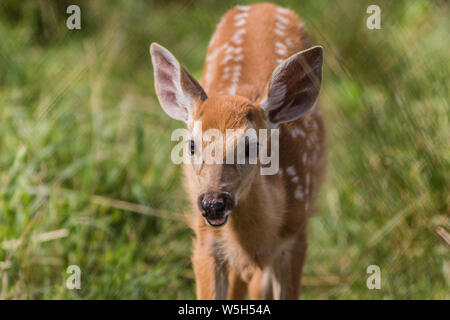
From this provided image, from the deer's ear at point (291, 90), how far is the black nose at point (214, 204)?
23.3 inches

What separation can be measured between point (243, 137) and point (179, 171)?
1651 millimetres

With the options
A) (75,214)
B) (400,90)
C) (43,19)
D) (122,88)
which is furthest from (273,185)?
(43,19)

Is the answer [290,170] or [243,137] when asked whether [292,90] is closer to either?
[243,137]

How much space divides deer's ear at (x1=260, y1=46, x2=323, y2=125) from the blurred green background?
0.40ft

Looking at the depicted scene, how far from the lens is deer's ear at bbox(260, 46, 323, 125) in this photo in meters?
3.20

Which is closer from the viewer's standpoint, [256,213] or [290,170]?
[256,213]

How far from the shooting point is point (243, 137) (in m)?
3.08

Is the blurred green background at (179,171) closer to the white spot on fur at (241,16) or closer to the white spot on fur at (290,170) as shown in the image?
the white spot on fur at (241,16)

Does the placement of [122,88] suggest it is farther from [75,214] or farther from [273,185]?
[273,185]

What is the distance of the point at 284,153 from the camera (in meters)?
3.69

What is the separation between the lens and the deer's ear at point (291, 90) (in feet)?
10.5

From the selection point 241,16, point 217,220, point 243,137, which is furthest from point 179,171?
point 217,220

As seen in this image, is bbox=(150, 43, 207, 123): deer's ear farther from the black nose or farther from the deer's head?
the black nose

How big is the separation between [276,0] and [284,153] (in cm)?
156
